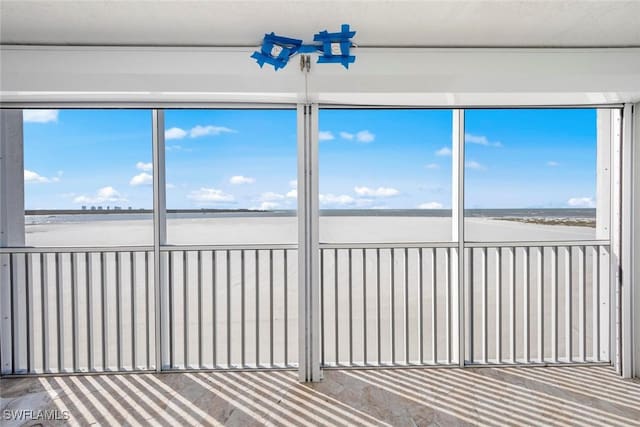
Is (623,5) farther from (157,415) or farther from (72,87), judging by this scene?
(157,415)

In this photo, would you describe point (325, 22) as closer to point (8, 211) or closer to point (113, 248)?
point (113, 248)

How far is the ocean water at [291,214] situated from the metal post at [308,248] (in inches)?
7.7

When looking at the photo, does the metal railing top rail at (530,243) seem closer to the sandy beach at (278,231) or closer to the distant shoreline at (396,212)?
the sandy beach at (278,231)

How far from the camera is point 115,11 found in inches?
58.3

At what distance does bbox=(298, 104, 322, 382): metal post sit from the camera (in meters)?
2.11

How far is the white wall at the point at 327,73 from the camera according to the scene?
1762 millimetres

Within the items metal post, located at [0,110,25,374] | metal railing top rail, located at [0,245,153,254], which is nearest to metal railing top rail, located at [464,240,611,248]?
metal railing top rail, located at [0,245,153,254]

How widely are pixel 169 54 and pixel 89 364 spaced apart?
212 centimetres

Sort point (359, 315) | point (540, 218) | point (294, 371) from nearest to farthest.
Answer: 1. point (294, 371)
2. point (540, 218)
3. point (359, 315)

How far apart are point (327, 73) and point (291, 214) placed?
1.01 meters

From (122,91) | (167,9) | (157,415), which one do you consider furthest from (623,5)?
(157,415)

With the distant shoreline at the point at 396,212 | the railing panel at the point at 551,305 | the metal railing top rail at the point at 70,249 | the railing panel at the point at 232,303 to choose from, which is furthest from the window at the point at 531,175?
the metal railing top rail at the point at 70,249

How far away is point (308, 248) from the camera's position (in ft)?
7.00

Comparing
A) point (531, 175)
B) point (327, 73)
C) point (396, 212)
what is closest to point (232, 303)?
point (396, 212)
